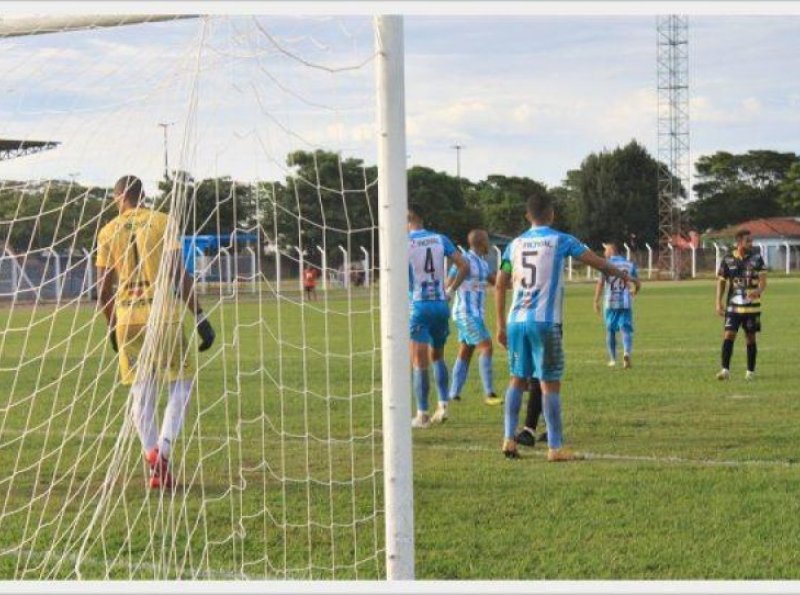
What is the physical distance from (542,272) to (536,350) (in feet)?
1.61

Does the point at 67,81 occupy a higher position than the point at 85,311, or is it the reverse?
the point at 67,81

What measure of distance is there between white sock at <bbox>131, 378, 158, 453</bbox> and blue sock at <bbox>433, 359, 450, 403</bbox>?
295 cm

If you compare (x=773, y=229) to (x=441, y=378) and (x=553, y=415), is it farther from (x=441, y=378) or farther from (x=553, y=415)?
(x=553, y=415)

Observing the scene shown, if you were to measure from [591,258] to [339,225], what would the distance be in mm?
2309

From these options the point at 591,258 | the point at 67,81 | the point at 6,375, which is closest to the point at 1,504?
the point at 67,81

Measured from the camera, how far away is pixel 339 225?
5.96 m

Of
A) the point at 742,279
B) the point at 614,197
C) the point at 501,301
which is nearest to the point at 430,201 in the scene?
the point at 614,197

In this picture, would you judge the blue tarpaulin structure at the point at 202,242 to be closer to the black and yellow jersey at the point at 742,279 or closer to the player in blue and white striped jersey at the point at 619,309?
the black and yellow jersey at the point at 742,279

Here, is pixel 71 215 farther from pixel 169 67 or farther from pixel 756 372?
pixel 756 372

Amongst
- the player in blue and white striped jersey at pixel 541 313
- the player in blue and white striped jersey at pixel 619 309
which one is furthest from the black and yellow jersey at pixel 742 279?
the player in blue and white striped jersey at pixel 541 313

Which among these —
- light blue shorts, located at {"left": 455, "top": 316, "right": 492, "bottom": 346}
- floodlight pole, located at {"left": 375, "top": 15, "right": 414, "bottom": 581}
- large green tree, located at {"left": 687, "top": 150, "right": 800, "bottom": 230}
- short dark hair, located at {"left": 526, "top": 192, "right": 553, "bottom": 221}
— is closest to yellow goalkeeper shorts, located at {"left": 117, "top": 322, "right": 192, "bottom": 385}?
floodlight pole, located at {"left": 375, "top": 15, "right": 414, "bottom": 581}

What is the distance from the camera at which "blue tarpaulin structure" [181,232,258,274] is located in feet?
20.8

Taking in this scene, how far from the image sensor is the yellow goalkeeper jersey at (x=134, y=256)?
667cm

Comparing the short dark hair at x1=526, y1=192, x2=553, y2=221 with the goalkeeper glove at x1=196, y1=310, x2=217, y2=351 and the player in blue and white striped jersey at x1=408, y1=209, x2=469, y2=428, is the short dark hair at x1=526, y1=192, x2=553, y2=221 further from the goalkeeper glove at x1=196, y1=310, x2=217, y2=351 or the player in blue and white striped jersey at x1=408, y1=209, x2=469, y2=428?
the goalkeeper glove at x1=196, y1=310, x2=217, y2=351
